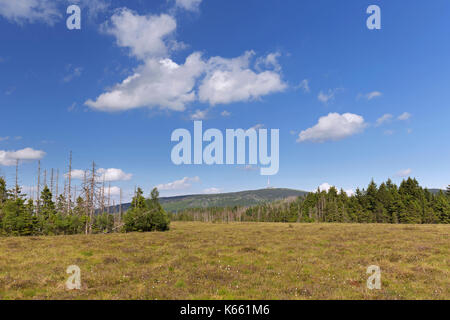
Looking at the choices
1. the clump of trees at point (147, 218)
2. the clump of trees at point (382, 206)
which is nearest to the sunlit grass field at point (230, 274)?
the clump of trees at point (147, 218)

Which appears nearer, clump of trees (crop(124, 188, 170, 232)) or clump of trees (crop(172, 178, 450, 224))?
clump of trees (crop(124, 188, 170, 232))

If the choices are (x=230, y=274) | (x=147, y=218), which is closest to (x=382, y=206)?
(x=147, y=218)

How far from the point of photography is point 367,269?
15672 mm

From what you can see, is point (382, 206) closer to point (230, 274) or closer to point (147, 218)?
point (147, 218)

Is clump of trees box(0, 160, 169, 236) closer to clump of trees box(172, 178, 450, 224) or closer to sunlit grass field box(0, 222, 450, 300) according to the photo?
sunlit grass field box(0, 222, 450, 300)

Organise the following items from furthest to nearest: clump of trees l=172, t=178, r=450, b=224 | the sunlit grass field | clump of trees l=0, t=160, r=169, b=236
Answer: clump of trees l=172, t=178, r=450, b=224, clump of trees l=0, t=160, r=169, b=236, the sunlit grass field

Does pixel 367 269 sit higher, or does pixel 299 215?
pixel 367 269

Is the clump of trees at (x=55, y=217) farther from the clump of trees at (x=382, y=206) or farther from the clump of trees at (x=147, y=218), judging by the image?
the clump of trees at (x=382, y=206)

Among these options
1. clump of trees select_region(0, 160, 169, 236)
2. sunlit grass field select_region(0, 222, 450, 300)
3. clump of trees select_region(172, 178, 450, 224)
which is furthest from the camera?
clump of trees select_region(172, 178, 450, 224)

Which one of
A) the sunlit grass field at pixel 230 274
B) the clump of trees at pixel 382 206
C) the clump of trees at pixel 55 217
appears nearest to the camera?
the sunlit grass field at pixel 230 274

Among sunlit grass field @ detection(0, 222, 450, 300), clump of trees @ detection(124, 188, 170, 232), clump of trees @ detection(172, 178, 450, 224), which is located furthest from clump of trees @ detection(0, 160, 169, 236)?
clump of trees @ detection(172, 178, 450, 224)
